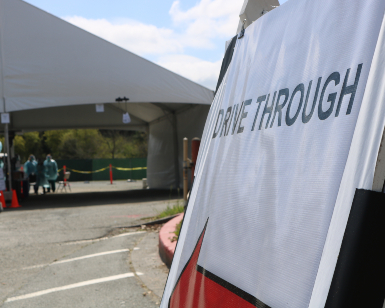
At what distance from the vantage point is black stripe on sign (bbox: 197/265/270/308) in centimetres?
139

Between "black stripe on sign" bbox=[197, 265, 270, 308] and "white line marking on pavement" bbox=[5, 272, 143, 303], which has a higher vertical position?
"black stripe on sign" bbox=[197, 265, 270, 308]

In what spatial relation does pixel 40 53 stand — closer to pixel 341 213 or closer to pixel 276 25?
pixel 276 25

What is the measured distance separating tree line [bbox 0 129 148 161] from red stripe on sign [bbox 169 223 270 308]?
149ft

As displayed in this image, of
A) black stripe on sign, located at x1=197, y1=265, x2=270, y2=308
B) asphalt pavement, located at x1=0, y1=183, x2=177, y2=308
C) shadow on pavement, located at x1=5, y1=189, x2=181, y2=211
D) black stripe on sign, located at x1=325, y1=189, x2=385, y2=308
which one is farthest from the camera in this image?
shadow on pavement, located at x1=5, y1=189, x2=181, y2=211

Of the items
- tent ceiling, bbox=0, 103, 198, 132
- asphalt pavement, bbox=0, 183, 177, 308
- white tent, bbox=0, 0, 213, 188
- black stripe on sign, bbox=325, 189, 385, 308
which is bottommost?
asphalt pavement, bbox=0, 183, 177, 308

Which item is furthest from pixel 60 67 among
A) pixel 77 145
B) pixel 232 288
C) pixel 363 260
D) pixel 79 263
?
pixel 77 145

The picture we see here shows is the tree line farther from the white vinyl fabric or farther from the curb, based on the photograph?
the white vinyl fabric

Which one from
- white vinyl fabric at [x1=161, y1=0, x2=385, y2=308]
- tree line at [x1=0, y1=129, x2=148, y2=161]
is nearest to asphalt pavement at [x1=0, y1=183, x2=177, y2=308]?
white vinyl fabric at [x1=161, y1=0, x2=385, y2=308]

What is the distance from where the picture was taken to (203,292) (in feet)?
5.78

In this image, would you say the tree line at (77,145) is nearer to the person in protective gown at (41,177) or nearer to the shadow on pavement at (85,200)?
the person in protective gown at (41,177)

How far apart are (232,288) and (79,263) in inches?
179

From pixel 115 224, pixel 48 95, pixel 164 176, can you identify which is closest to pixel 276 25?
pixel 115 224

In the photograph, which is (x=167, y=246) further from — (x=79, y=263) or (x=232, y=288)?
(x=232, y=288)

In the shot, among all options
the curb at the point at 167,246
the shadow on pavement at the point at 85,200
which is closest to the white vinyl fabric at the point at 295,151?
the curb at the point at 167,246
